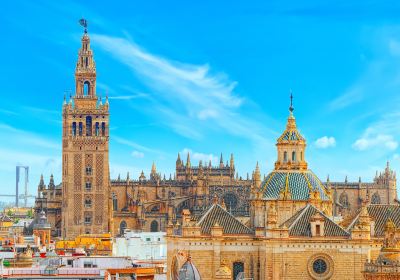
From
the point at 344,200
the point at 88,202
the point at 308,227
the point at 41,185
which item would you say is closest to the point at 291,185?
the point at 308,227

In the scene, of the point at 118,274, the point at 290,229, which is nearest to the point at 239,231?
the point at 290,229

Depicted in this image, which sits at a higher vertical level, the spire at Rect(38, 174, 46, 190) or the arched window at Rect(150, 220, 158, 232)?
the spire at Rect(38, 174, 46, 190)

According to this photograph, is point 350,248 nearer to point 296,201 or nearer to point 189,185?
point 296,201

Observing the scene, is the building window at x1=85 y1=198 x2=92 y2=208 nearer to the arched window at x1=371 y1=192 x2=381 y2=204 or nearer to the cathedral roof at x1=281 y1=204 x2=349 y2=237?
the arched window at x1=371 y1=192 x2=381 y2=204

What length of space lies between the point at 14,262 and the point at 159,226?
209 ft

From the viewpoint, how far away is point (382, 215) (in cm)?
6906

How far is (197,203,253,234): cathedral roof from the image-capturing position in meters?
66.8

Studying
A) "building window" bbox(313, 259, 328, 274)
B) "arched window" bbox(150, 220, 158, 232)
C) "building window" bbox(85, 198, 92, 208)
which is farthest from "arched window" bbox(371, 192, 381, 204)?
"building window" bbox(313, 259, 328, 274)

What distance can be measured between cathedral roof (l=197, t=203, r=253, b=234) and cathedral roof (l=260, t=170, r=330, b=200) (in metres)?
3.77

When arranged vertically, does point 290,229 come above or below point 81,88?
below

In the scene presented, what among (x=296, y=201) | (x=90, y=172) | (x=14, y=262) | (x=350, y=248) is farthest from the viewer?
(x=90, y=172)

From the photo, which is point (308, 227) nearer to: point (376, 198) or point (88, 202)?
point (88, 202)

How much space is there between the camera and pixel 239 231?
6688 cm

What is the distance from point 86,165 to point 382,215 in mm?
71631
